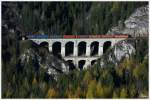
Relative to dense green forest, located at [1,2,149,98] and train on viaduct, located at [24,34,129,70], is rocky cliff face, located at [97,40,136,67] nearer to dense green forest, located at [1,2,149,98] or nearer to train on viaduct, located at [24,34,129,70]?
train on viaduct, located at [24,34,129,70]

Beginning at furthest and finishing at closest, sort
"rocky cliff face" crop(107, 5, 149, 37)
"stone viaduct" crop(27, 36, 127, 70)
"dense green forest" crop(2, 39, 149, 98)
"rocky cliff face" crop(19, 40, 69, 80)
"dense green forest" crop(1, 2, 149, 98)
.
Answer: "rocky cliff face" crop(107, 5, 149, 37) → "stone viaduct" crop(27, 36, 127, 70) → "rocky cliff face" crop(19, 40, 69, 80) → "dense green forest" crop(1, 2, 149, 98) → "dense green forest" crop(2, 39, 149, 98)

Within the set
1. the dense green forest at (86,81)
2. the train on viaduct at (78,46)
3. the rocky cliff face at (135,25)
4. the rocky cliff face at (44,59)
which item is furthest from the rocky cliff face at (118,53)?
the rocky cliff face at (44,59)

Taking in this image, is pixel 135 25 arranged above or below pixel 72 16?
below

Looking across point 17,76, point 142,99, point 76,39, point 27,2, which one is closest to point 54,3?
point 27,2

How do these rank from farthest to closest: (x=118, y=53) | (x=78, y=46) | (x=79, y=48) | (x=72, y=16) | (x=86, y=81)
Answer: (x=72, y=16), (x=79, y=48), (x=78, y=46), (x=118, y=53), (x=86, y=81)

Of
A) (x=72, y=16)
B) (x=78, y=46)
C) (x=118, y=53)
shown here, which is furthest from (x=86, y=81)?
(x=72, y=16)

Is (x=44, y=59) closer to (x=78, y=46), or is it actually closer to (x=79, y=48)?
(x=78, y=46)

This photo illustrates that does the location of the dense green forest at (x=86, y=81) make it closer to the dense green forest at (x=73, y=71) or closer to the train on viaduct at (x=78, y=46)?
the dense green forest at (x=73, y=71)

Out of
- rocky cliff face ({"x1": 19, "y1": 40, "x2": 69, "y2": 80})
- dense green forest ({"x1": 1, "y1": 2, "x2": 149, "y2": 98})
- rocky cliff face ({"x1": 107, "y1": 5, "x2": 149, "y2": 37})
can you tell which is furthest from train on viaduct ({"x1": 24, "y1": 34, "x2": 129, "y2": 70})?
rocky cliff face ({"x1": 107, "y1": 5, "x2": 149, "y2": 37})
